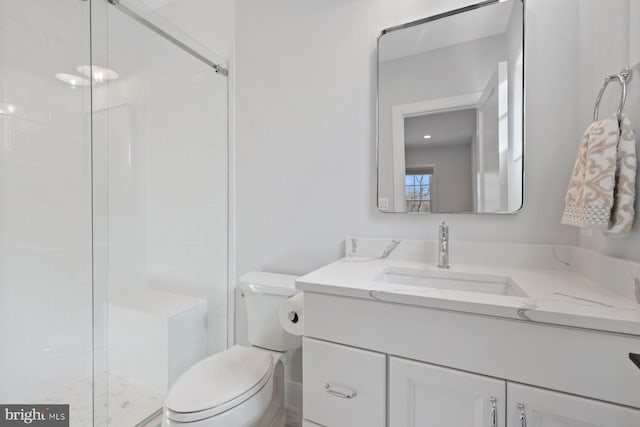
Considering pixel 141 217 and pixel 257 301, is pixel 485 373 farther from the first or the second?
pixel 141 217

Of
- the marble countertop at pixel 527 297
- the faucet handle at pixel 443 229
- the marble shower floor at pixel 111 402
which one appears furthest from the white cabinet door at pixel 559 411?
the marble shower floor at pixel 111 402

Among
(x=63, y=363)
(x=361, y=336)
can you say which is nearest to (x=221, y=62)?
(x=361, y=336)

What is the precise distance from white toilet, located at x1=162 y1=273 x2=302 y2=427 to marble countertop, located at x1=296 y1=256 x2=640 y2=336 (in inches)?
17.8

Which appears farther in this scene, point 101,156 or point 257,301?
point 101,156

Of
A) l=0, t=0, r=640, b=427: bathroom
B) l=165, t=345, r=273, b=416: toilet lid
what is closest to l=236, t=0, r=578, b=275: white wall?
l=0, t=0, r=640, b=427: bathroom

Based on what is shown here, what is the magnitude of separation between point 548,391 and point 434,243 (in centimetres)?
66

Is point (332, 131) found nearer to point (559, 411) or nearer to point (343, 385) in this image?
point (343, 385)

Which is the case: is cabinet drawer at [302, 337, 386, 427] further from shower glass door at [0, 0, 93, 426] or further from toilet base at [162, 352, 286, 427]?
shower glass door at [0, 0, 93, 426]

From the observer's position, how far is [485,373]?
72 centimetres

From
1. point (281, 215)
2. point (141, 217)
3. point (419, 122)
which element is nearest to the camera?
point (419, 122)

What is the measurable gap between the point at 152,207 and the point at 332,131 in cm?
131

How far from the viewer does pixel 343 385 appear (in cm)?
88

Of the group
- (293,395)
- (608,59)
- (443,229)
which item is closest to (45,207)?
(293,395)

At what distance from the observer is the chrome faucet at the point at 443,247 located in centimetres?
114
